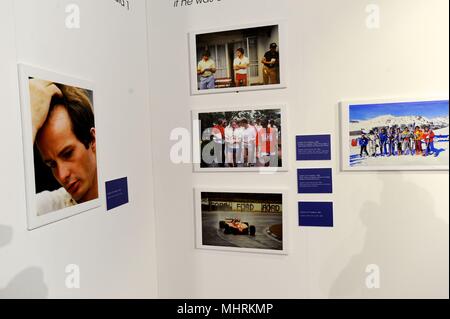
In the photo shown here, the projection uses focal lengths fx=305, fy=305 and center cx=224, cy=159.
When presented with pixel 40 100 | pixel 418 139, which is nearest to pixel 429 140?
pixel 418 139

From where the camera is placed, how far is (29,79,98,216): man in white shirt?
0.98 meters

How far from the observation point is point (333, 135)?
143 centimetres

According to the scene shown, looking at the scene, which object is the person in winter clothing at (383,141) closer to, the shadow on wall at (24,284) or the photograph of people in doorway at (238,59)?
the photograph of people in doorway at (238,59)

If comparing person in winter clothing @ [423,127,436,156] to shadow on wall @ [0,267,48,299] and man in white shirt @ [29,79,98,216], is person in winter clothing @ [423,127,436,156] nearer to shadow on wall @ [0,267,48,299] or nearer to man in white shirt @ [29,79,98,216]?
man in white shirt @ [29,79,98,216]

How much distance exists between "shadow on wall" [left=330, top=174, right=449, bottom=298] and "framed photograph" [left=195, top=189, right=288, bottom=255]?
38 centimetres

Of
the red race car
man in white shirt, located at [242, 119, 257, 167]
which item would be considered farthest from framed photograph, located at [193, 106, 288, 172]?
the red race car

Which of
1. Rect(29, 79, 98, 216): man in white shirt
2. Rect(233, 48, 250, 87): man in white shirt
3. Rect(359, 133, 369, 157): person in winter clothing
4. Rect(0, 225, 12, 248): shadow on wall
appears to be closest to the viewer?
Rect(0, 225, 12, 248): shadow on wall

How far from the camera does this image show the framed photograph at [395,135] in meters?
1.33

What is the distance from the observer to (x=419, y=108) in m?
1.33
